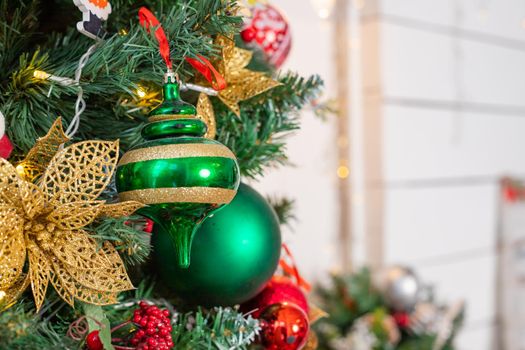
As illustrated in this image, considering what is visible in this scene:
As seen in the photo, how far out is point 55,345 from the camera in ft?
1.25

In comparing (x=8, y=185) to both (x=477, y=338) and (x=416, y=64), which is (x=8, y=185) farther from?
(x=477, y=338)

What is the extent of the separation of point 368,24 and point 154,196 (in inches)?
44.6

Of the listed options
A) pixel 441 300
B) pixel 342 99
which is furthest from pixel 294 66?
pixel 441 300

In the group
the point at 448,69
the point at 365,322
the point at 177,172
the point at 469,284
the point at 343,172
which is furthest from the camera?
the point at 469,284

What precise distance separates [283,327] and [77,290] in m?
0.21

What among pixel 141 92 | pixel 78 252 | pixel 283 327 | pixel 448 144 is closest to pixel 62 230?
pixel 78 252

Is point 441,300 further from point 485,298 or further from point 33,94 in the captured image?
point 33,94

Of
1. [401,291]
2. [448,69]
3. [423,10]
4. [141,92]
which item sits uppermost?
[423,10]

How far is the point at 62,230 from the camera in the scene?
A: 1.23 feet

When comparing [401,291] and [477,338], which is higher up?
[401,291]

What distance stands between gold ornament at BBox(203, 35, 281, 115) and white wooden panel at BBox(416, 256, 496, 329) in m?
1.07

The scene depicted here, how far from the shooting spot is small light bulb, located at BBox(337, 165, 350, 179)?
4.44 ft

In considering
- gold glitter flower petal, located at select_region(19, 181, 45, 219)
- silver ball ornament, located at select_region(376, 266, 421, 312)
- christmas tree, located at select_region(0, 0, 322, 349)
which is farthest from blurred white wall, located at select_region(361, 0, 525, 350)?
gold glitter flower petal, located at select_region(19, 181, 45, 219)

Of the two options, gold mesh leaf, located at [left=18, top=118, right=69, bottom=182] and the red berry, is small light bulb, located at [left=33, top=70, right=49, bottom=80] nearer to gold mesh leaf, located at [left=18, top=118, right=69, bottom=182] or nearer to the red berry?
gold mesh leaf, located at [left=18, top=118, right=69, bottom=182]
